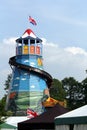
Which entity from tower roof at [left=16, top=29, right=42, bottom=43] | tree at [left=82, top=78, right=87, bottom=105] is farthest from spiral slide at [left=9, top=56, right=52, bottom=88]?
tree at [left=82, top=78, right=87, bottom=105]

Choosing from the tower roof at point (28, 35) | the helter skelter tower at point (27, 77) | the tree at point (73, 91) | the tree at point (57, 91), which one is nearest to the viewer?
the helter skelter tower at point (27, 77)

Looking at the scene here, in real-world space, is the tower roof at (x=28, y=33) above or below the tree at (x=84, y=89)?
above

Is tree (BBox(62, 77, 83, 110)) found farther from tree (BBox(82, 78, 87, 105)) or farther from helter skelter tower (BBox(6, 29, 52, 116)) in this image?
helter skelter tower (BBox(6, 29, 52, 116))

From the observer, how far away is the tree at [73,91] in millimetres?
98938

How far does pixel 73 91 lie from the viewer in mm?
101062

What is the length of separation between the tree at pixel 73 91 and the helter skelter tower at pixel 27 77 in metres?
27.3

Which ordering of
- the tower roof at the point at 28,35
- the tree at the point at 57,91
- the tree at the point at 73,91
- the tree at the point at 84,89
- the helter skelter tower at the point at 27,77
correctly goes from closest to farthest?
the helter skelter tower at the point at 27,77 < the tower roof at the point at 28,35 < the tree at the point at 84,89 < the tree at the point at 57,91 < the tree at the point at 73,91

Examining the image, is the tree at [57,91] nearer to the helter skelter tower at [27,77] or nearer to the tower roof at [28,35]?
the helter skelter tower at [27,77]

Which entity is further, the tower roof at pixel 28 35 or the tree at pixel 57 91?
the tree at pixel 57 91

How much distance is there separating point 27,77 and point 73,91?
32.1 metres

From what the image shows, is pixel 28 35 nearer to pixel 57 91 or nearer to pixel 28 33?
pixel 28 33

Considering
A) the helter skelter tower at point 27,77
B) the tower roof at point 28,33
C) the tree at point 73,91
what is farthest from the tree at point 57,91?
the tower roof at point 28,33

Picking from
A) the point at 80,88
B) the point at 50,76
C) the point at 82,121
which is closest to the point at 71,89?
the point at 80,88

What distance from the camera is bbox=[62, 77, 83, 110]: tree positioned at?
98.9 metres
